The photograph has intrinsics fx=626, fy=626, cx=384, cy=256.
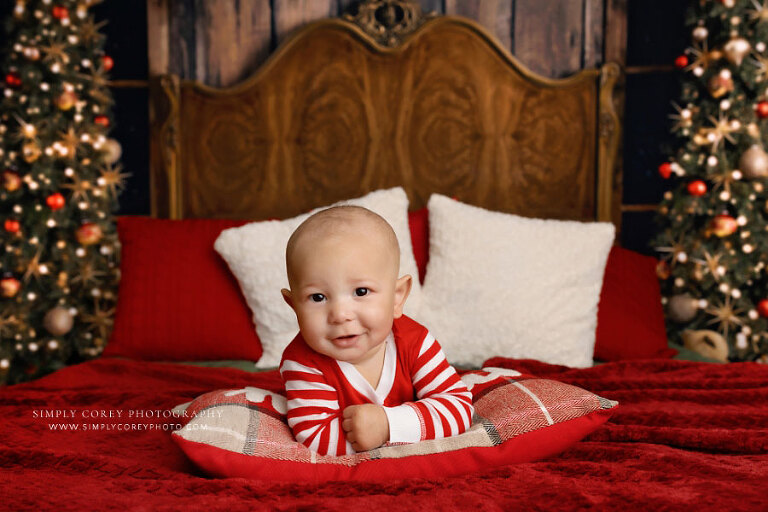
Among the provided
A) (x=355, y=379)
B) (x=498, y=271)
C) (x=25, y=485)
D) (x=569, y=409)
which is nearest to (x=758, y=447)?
(x=569, y=409)

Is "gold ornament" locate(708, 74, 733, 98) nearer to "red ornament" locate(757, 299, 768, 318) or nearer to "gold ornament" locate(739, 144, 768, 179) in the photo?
"gold ornament" locate(739, 144, 768, 179)

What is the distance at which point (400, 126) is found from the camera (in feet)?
8.34

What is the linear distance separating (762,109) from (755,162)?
0.62ft

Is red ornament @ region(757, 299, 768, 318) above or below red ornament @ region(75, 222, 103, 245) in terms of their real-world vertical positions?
below

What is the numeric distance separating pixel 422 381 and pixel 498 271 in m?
0.73

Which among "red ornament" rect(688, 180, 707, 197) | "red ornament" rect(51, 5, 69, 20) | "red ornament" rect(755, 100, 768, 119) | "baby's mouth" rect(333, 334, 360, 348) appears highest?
"red ornament" rect(51, 5, 69, 20)

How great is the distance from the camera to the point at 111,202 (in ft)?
8.34

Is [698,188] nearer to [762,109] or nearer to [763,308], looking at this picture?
Result: [762,109]

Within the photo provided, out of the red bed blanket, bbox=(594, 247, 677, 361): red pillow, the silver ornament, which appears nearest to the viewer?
the red bed blanket

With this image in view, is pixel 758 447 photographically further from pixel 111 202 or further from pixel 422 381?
pixel 111 202

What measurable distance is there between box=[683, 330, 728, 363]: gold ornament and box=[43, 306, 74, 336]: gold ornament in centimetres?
225

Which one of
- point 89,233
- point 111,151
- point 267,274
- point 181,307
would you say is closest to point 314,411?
point 267,274

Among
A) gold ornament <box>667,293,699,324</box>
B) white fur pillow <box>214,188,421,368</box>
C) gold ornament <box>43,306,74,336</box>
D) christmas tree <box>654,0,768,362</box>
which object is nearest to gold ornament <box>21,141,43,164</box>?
gold ornament <box>43,306,74,336</box>

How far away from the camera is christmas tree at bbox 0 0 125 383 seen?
7.53ft
